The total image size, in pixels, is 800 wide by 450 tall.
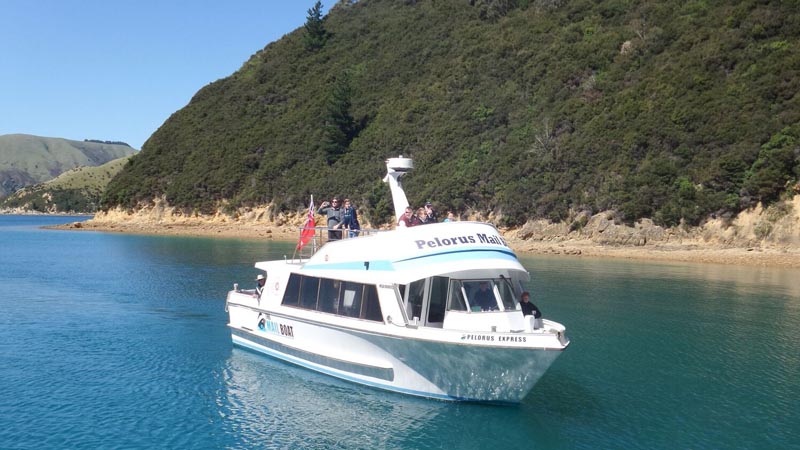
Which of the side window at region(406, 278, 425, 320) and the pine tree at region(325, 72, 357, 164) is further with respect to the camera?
the pine tree at region(325, 72, 357, 164)

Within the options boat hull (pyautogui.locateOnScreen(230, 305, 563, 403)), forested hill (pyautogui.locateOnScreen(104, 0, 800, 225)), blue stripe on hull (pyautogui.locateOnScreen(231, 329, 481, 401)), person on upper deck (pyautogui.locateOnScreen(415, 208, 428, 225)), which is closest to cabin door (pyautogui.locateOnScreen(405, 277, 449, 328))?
boat hull (pyautogui.locateOnScreen(230, 305, 563, 403))

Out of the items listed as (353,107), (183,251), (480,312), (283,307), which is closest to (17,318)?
(283,307)

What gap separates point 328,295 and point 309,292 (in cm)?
78

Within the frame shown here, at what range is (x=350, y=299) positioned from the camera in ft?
46.9

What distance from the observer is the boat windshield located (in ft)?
43.2

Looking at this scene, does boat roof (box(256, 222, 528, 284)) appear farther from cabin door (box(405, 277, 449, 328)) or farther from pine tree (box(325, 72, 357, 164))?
pine tree (box(325, 72, 357, 164))

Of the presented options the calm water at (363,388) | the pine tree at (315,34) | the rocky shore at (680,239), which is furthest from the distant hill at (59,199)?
the calm water at (363,388)

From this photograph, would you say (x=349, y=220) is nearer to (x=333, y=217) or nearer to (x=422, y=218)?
(x=333, y=217)

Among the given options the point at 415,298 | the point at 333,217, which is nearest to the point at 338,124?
the point at 333,217

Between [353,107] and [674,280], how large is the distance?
5345 centimetres

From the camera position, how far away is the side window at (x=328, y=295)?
14.7m

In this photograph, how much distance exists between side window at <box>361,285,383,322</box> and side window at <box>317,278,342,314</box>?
38.6 inches

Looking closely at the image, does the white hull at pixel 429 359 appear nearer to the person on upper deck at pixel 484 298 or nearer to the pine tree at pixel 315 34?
the person on upper deck at pixel 484 298

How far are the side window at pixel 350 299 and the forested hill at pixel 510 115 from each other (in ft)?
119
